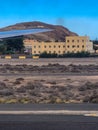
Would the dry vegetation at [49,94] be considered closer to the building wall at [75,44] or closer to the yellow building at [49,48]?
the yellow building at [49,48]

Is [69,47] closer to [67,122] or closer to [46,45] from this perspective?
[46,45]

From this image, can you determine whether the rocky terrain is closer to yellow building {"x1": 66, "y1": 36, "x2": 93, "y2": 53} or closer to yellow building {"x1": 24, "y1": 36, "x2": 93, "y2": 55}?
yellow building {"x1": 24, "y1": 36, "x2": 93, "y2": 55}

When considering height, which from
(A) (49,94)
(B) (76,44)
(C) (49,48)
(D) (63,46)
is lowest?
(A) (49,94)

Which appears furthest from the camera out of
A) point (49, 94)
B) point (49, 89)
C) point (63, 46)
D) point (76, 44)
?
point (63, 46)

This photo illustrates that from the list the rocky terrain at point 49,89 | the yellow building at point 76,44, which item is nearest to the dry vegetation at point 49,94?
the rocky terrain at point 49,89

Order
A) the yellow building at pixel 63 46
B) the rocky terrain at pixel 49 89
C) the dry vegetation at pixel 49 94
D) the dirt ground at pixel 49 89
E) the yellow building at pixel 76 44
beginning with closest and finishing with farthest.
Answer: the dry vegetation at pixel 49 94, the rocky terrain at pixel 49 89, the dirt ground at pixel 49 89, the yellow building at pixel 63 46, the yellow building at pixel 76 44

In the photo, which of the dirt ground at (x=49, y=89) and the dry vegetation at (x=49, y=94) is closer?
the dry vegetation at (x=49, y=94)

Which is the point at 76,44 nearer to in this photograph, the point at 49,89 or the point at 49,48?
the point at 49,48

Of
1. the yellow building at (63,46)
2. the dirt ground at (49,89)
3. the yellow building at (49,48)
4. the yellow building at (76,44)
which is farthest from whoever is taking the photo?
the yellow building at (49,48)

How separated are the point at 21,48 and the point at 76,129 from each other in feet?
524

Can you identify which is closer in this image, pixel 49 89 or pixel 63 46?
pixel 49 89

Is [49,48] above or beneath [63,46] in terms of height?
beneath

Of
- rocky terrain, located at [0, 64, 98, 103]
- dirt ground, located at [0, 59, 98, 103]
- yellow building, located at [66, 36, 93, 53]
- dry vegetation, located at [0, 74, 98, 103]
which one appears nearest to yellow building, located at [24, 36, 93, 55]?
yellow building, located at [66, 36, 93, 53]

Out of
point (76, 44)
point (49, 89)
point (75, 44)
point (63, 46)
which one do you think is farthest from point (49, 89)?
point (63, 46)
